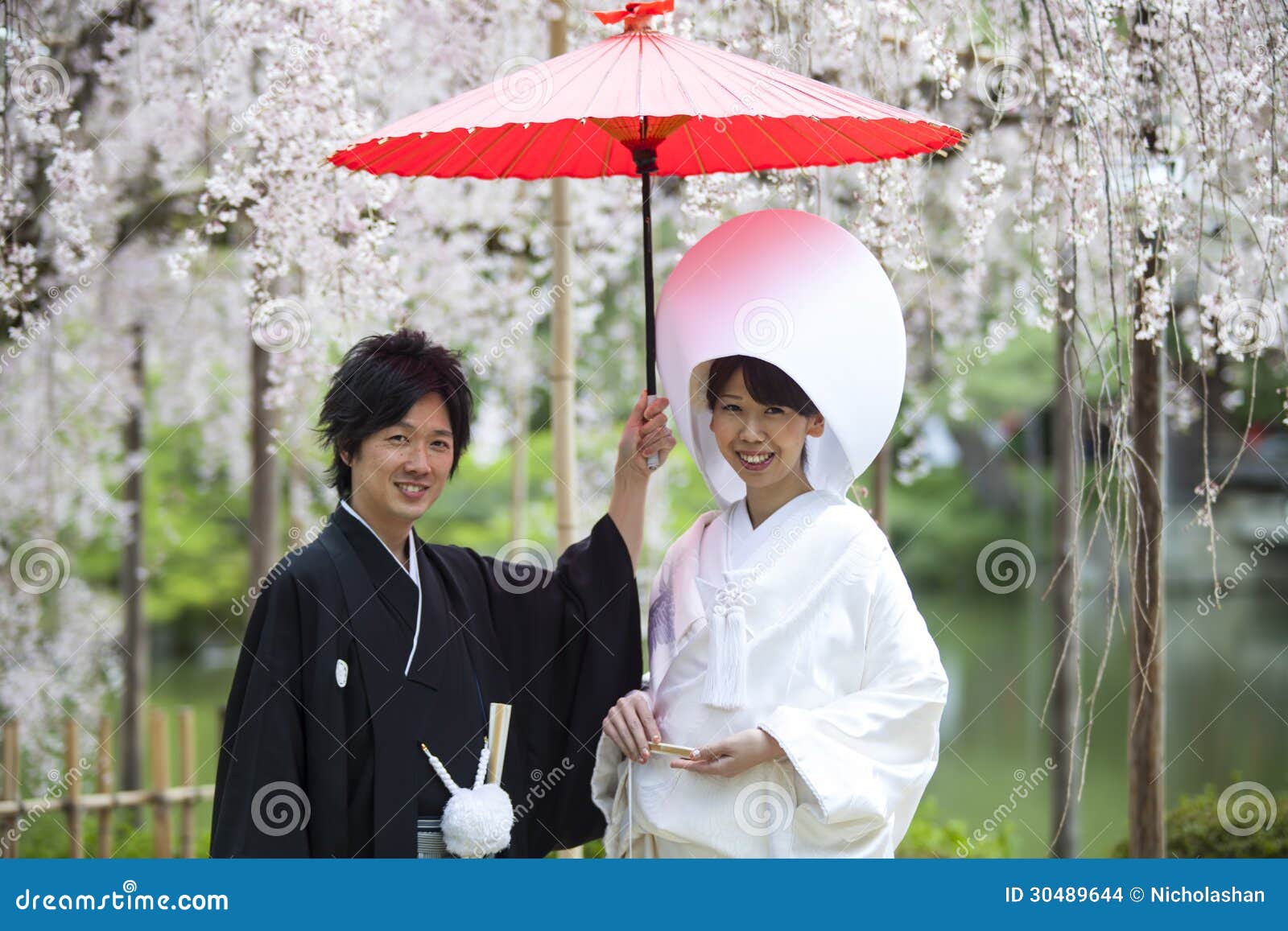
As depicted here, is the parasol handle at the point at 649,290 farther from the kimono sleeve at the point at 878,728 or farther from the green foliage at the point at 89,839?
the green foliage at the point at 89,839

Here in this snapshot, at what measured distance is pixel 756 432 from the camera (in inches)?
101

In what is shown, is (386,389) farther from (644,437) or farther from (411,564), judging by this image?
(644,437)

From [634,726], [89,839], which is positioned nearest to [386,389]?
[634,726]

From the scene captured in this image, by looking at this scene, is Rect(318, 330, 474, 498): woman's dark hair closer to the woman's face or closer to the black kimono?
the black kimono

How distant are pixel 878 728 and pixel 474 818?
88cm

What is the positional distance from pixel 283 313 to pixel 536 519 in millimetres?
7885

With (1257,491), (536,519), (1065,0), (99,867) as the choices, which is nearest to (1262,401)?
(1257,491)

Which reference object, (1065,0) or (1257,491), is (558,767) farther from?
(1257,491)

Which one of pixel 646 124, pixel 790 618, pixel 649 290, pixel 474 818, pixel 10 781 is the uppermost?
pixel 646 124

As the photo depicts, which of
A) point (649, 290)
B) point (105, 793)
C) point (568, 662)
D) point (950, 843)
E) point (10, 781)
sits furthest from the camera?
point (950, 843)

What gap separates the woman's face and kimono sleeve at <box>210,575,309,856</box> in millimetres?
Answer: 1017

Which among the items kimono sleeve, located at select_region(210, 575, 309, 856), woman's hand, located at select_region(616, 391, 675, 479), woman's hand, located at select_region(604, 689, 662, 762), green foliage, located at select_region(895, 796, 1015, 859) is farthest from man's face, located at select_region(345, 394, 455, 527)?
green foliage, located at select_region(895, 796, 1015, 859)

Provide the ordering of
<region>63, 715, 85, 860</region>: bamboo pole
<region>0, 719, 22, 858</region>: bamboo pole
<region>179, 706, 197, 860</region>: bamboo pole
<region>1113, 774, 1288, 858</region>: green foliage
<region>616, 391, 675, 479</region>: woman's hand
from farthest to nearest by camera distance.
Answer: <region>179, 706, 197, 860</region>: bamboo pole
<region>63, 715, 85, 860</region>: bamboo pole
<region>0, 719, 22, 858</region>: bamboo pole
<region>1113, 774, 1288, 858</region>: green foliage
<region>616, 391, 675, 479</region>: woman's hand

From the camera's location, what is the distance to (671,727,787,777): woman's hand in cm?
246
